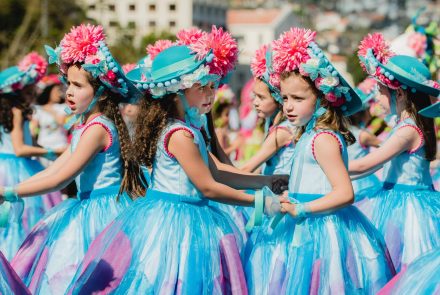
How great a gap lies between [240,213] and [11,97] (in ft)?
10.6

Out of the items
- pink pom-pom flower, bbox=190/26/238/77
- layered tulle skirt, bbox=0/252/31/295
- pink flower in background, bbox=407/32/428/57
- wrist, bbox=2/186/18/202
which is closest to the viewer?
layered tulle skirt, bbox=0/252/31/295

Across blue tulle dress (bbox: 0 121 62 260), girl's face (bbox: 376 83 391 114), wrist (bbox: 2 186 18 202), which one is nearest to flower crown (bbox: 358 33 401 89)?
girl's face (bbox: 376 83 391 114)

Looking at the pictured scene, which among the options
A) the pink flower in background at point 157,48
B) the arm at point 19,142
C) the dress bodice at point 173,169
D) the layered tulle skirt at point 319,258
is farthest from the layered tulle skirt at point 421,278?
the arm at point 19,142

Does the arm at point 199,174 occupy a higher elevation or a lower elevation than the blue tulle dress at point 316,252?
higher

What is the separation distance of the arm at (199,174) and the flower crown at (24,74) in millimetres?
4091

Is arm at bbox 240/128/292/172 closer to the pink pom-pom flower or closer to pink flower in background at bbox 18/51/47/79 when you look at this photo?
the pink pom-pom flower

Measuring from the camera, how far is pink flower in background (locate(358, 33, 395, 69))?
5996 mm

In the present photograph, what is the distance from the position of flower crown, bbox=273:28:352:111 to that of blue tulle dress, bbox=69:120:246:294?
669 mm

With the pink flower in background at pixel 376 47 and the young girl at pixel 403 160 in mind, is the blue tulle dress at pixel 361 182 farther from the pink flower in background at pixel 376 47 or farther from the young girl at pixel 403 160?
the pink flower in background at pixel 376 47

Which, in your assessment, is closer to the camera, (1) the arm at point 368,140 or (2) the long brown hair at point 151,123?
(2) the long brown hair at point 151,123

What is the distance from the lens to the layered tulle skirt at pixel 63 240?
5520 millimetres

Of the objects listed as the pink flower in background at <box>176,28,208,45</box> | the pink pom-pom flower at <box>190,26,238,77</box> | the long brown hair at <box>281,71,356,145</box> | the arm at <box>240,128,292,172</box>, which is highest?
the pink flower in background at <box>176,28,208,45</box>

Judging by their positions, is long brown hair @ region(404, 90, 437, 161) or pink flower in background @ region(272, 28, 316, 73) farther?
long brown hair @ region(404, 90, 437, 161)


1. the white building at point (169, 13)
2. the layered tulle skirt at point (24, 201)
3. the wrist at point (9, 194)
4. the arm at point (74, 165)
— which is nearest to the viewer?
the wrist at point (9, 194)
